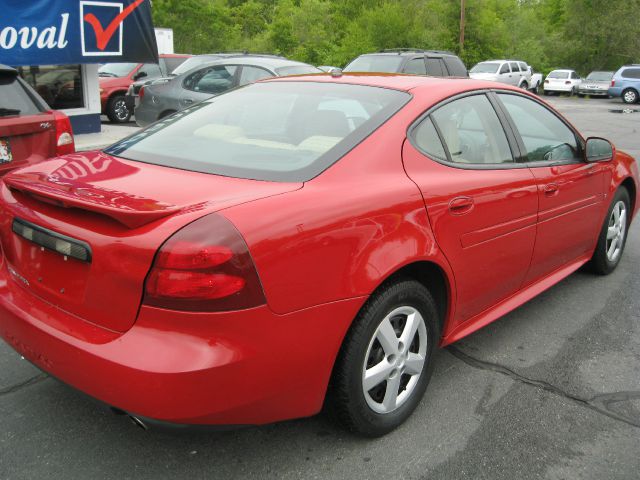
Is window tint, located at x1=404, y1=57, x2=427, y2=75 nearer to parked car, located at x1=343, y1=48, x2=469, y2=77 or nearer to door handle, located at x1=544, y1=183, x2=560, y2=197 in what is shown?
parked car, located at x1=343, y1=48, x2=469, y2=77

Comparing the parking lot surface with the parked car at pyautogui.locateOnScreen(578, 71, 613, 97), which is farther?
the parked car at pyautogui.locateOnScreen(578, 71, 613, 97)

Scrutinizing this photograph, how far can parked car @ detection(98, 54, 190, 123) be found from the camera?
48.8ft

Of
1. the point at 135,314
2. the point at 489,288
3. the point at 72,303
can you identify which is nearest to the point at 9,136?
the point at 72,303

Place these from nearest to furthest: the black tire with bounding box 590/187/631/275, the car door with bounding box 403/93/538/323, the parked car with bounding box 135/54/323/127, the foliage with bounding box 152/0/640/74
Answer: the car door with bounding box 403/93/538/323 < the black tire with bounding box 590/187/631/275 < the parked car with bounding box 135/54/323/127 < the foliage with bounding box 152/0/640/74

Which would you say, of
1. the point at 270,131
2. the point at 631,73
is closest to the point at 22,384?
the point at 270,131

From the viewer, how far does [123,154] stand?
2963 mm

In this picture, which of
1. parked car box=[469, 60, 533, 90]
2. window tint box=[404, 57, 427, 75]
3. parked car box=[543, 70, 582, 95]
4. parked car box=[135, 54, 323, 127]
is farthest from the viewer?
parked car box=[543, 70, 582, 95]

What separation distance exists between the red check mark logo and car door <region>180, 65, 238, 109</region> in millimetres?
1558

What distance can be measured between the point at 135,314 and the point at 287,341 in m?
0.52

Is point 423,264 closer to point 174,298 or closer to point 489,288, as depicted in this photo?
point 489,288

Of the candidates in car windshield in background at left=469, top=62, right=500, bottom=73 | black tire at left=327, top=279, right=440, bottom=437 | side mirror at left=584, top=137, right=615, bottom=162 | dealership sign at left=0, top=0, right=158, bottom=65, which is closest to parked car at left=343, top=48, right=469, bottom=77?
dealership sign at left=0, top=0, right=158, bottom=65

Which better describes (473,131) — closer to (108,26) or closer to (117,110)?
(108,26)

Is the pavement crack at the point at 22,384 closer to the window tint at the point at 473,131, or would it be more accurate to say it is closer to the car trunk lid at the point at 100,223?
the car trunk lid at the point at 100,223

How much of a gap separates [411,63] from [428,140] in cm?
1174
